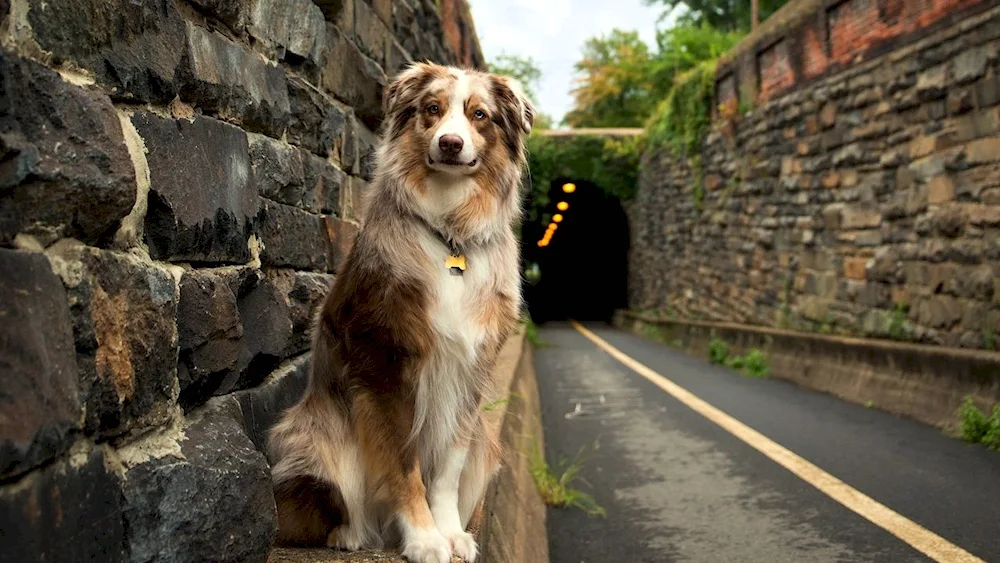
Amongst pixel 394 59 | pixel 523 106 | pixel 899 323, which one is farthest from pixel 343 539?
pixel 899 323

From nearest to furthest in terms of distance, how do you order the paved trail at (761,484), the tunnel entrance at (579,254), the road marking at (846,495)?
1. the road marking at (846,495)
2. the paved trail at (761,484)
3. the tunnel entrance at (579,254)

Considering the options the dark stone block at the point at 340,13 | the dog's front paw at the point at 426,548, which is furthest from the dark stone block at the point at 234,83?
the dog's front paw at the point at 426,548

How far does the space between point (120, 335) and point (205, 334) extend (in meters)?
0.58

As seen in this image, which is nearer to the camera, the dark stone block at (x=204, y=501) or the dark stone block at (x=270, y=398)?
the dark stone block at (x=204, y=501)

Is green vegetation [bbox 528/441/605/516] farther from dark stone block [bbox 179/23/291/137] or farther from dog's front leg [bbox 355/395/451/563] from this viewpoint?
dark stone block [bbox 179/23/291/137]

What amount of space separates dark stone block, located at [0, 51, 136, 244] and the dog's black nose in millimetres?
1269

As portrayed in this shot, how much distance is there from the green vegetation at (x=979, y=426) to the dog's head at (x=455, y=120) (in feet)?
18.2

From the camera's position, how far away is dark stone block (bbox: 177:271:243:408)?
92.2 inches

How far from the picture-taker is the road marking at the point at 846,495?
177 inches

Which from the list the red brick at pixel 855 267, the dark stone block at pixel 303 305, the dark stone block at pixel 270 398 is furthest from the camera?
the red brick at pixel 855 267

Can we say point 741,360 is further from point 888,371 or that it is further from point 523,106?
point 523,106

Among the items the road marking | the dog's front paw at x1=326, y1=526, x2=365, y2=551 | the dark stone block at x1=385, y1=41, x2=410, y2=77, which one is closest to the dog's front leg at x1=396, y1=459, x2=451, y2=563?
the dog's front paw at x1=326, y1=526, x2=365, y2=551

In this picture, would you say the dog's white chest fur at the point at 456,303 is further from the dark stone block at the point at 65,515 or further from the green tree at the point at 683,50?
the green tree at the point at 683,50

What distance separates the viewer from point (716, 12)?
1609 inches
